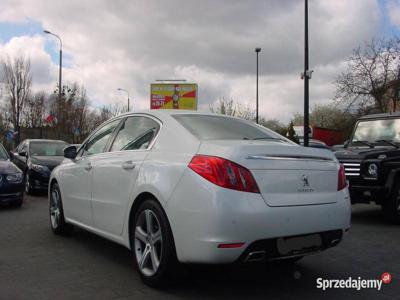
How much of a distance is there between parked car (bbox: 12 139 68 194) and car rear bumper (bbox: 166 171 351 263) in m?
8.56

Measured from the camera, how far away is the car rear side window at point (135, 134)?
14.9 feet

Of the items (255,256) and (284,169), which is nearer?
(255,256)

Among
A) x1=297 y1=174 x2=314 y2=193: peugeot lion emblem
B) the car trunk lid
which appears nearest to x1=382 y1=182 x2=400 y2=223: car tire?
the car trunk lid

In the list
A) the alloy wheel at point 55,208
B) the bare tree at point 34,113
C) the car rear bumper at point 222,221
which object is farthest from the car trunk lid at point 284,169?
the bare tree at point 34,113

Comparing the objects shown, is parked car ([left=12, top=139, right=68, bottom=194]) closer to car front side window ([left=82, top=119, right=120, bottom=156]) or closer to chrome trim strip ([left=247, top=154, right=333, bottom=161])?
car front side window ([left=82, top=119, right=120, bottom=156])

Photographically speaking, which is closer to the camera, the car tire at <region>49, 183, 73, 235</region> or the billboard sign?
the car tire at <region>49, 183, 73, 235</region>

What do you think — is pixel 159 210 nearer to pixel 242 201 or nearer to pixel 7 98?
pixel 242 201

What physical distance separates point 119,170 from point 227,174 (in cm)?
148

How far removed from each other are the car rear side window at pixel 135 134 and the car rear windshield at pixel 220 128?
0.30 metres

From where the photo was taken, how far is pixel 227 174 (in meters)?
3.49

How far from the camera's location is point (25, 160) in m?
12.2

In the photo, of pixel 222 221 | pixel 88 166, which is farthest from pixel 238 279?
pixel 88 166

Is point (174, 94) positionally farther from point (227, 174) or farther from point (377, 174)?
point (227, 174)

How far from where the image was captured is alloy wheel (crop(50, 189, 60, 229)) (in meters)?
6.26
